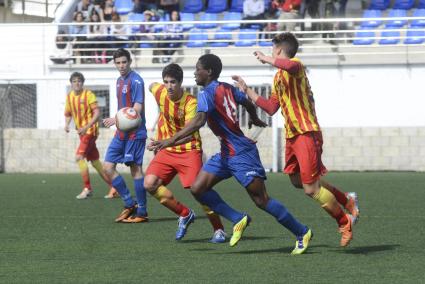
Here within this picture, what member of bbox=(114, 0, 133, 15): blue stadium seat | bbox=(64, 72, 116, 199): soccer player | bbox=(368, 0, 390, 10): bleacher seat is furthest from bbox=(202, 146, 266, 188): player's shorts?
bbox=(114, 0, 133, 15): blue stadium seat

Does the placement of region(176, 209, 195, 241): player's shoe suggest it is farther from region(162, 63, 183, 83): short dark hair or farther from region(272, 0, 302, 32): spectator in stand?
region(272, 0, 302, 32): spectator in stand

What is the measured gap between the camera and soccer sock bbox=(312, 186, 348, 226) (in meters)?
8.85

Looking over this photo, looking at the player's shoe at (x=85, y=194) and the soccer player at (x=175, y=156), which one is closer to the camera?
the soccer player at (x=175, y=156)

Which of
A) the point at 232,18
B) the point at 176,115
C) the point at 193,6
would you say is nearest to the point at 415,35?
the point at 232,18

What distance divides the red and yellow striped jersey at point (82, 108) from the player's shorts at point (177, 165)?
5.43m

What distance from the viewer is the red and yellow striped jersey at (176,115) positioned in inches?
417

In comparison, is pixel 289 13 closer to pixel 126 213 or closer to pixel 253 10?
pixel 253 10

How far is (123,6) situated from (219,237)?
60.2 feet

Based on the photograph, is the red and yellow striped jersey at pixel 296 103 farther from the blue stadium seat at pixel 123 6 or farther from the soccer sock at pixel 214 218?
the blue stadium seat at pixel 123 6

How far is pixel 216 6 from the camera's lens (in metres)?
27.2

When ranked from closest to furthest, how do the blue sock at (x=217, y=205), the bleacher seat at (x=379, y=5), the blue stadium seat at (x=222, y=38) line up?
the blue sock at (x=217, y=205)
the blue stadium seat at (x=222, y=38)
the bleacher seat at (x=379, y=5)

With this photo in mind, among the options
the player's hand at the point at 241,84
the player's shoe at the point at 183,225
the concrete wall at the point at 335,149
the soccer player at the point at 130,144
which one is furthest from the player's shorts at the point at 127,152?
the concrete wall at the point at 335,149

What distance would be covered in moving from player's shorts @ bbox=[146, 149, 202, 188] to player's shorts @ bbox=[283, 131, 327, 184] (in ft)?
5.69

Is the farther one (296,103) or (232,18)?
(232,18)
